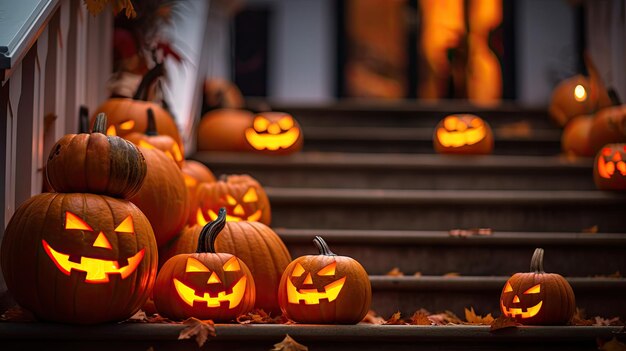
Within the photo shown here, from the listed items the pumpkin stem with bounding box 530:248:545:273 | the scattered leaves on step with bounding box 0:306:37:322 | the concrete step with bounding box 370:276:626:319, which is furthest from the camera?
the concrete step with bounding box 370:276:626:319

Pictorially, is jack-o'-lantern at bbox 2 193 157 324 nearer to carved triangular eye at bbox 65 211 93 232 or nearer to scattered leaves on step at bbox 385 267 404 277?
carved triangular eye at bbox 65 211 93 232

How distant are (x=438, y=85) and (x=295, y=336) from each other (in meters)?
5.99

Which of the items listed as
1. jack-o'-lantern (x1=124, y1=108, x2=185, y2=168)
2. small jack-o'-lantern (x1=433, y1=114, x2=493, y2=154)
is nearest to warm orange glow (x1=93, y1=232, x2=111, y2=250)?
jack-o'-lantern (x1=124, y1=108, x2=185, y2=168)

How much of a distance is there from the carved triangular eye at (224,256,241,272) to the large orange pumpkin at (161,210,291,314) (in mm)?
221

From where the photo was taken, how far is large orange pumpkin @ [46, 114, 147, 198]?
2543mm

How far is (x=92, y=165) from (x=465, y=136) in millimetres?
2638

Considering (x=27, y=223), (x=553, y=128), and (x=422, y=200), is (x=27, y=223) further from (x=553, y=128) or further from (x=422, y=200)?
(x=553, y=128)

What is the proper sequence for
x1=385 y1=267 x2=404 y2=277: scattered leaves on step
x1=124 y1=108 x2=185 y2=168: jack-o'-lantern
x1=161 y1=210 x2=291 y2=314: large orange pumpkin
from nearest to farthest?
x1=161 y1=210 x2=291 y2=314: large orange pumpkin → x1=124 y1=108 x2=185 y2=168: jack-o'-lantern → x1=385 y1=267 x2=404 y2=277: scattered leaves on step

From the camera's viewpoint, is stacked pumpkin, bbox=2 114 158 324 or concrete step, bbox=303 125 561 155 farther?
concrete step, bbox=303 125 561 155

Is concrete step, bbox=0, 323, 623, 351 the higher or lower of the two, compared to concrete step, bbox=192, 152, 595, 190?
lower

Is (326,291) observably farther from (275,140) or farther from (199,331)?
(275,140)

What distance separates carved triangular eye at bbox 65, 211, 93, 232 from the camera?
2.47 meters

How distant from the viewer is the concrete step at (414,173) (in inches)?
175

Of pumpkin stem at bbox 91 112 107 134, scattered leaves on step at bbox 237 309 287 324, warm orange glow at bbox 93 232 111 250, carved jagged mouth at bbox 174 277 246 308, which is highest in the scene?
pumpkin stem at bbox 91 112 107 134
